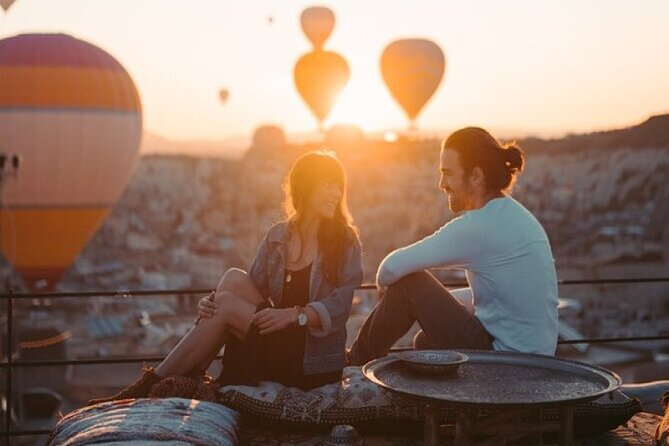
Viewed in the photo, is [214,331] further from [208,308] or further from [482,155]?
[482,155]

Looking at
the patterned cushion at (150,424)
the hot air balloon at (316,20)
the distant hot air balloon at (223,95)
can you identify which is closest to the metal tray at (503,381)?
the patterned cushion at (150,424)

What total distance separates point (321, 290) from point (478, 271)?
68 centimetres

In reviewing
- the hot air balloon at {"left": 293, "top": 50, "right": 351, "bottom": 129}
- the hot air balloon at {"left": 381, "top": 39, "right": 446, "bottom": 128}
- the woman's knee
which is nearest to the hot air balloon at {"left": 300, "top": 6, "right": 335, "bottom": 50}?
the hot air balloon at {"left": 293, "top": 50, "right": 351, "bottom": 129}

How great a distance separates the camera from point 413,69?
1007 inches

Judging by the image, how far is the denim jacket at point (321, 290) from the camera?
3.61m

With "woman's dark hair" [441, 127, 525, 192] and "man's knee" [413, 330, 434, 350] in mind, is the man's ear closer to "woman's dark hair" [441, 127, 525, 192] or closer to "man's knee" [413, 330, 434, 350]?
"woman's dark hair" [441, 127, 525, 192]

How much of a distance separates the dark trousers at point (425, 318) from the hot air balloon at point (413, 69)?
22572 millimetres

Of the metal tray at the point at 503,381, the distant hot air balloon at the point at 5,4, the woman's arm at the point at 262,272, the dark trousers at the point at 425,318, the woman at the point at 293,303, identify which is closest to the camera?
the metal tray at the point at 503,381

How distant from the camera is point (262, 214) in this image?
58.3 m

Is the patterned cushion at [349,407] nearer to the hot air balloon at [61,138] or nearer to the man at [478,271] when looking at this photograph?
the man at [478,271]

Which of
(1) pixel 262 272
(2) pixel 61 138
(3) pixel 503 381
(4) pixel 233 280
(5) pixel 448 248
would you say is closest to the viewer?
(3) pixel 503 381

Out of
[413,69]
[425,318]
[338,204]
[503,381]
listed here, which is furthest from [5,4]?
[413,69]

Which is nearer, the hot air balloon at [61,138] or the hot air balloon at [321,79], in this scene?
the hot air balloon at [61,138]

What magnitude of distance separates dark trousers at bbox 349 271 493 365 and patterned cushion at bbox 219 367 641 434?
9.0 inches
